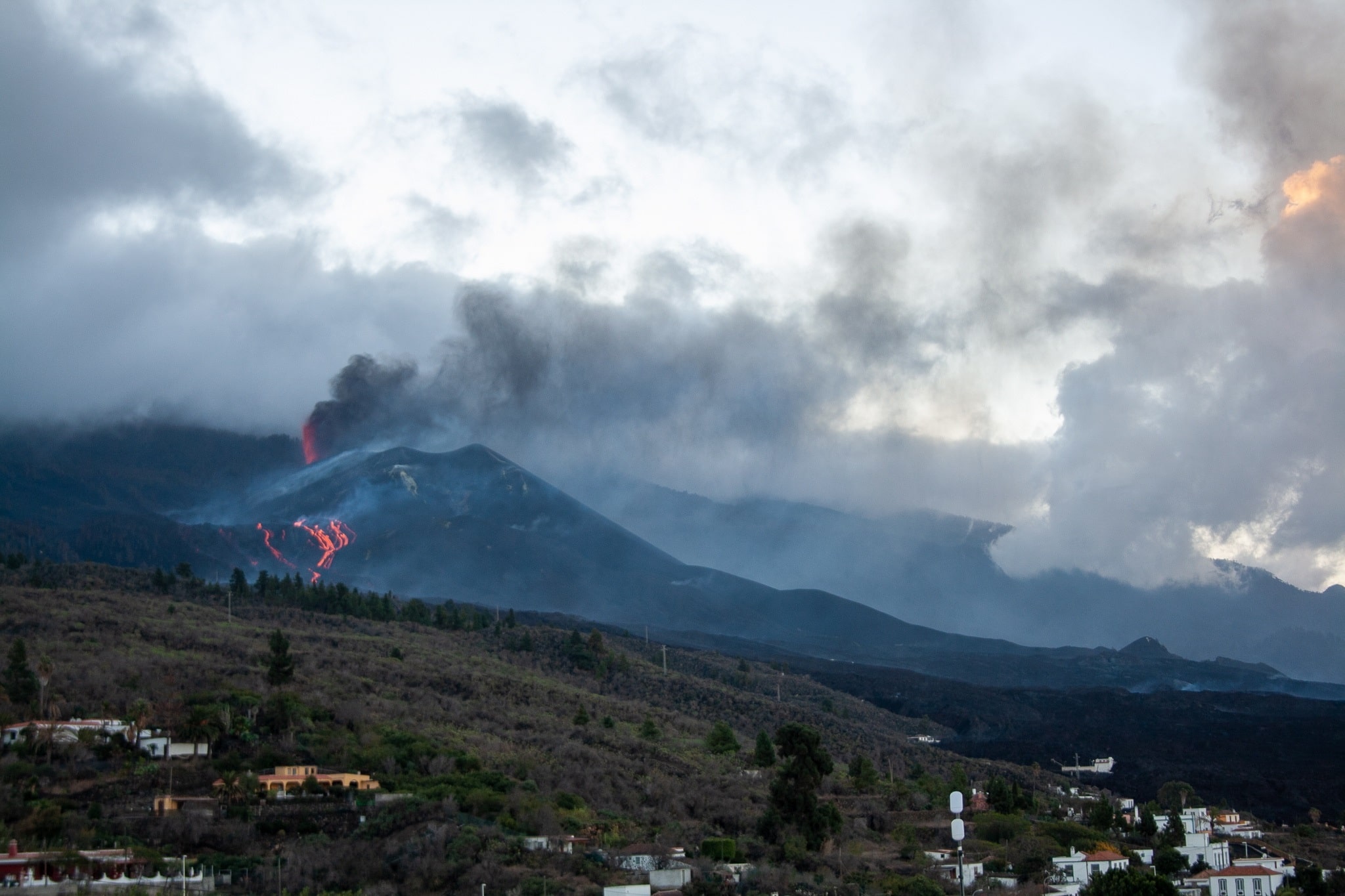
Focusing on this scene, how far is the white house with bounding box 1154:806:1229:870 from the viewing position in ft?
221

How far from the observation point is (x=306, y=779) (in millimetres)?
54156

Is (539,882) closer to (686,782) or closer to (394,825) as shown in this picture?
(394,825)

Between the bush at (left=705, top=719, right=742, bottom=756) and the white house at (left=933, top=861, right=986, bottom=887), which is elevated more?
the bush at (left=705, top=719, right=742, bottom=756)

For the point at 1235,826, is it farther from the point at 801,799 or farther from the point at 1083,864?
the point at 801,799

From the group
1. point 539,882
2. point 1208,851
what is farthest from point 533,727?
point 1208,851

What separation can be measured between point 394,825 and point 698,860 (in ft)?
38.4

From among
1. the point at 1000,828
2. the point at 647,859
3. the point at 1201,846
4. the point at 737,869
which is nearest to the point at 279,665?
the point at 647,859

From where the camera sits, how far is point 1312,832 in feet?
293

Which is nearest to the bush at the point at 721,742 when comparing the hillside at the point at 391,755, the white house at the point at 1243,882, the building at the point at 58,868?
the hillside at the point at 391,755

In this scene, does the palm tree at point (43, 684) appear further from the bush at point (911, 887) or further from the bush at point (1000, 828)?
the bush at point (1000, 828)

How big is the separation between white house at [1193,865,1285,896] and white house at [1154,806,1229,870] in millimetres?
3411

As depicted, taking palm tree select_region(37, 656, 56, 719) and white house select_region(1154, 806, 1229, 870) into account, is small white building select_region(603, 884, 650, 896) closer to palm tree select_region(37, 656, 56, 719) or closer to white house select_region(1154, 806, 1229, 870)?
palm tree select_region(37, 656, 56, 719)

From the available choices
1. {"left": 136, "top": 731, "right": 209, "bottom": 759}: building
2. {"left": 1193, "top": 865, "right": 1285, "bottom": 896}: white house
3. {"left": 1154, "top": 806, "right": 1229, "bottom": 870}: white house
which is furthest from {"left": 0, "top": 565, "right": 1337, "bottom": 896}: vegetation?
{"left": 1154, "top": 806, "right": 1229, "bottom": 870}: white house

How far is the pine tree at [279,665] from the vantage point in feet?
222
